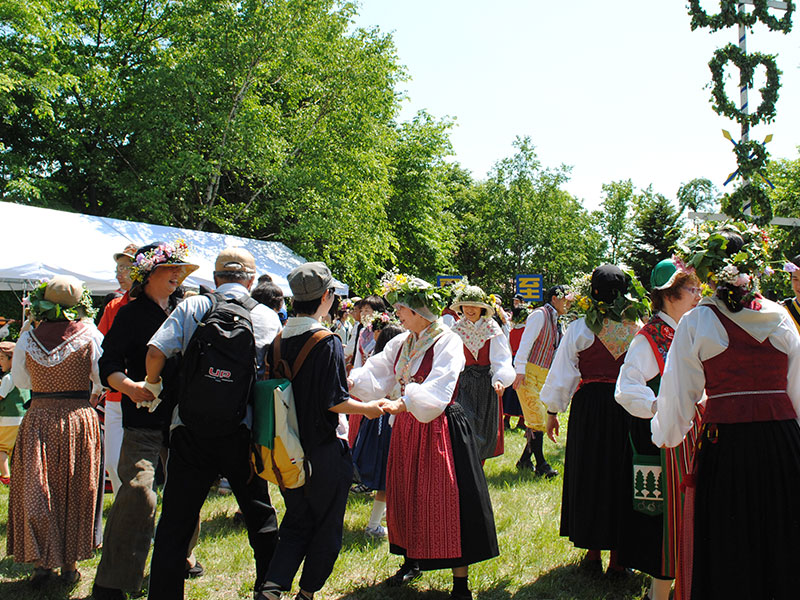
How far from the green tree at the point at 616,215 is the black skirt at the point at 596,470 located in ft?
122

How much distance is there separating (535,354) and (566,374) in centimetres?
303

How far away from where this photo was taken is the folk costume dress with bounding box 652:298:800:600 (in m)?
2.45

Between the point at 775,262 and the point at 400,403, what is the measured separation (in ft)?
6.29

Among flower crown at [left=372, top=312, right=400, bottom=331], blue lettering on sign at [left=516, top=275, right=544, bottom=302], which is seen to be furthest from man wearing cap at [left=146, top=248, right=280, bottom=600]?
blue lettering on sign at [left=516, top=275, right=544, bottom=302]

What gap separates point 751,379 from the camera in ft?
8.21

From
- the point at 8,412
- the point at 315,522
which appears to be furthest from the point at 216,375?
the point at 8,412

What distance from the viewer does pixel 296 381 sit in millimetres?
3086

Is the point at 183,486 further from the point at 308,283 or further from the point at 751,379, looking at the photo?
the point at 751,379

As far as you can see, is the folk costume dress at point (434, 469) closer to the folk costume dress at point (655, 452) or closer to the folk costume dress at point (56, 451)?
the folk costume dress at point (655, 452)

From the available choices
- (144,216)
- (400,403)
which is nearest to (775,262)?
(400,403)

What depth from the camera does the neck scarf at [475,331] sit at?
5.68 metres

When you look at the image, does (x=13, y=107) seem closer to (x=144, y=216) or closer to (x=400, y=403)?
(x=144, y=216)

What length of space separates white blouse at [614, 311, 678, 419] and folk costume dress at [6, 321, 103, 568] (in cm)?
315

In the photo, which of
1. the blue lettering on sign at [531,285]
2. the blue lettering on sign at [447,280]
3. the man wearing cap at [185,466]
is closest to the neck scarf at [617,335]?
the blue lettering on sign at [447,280]
